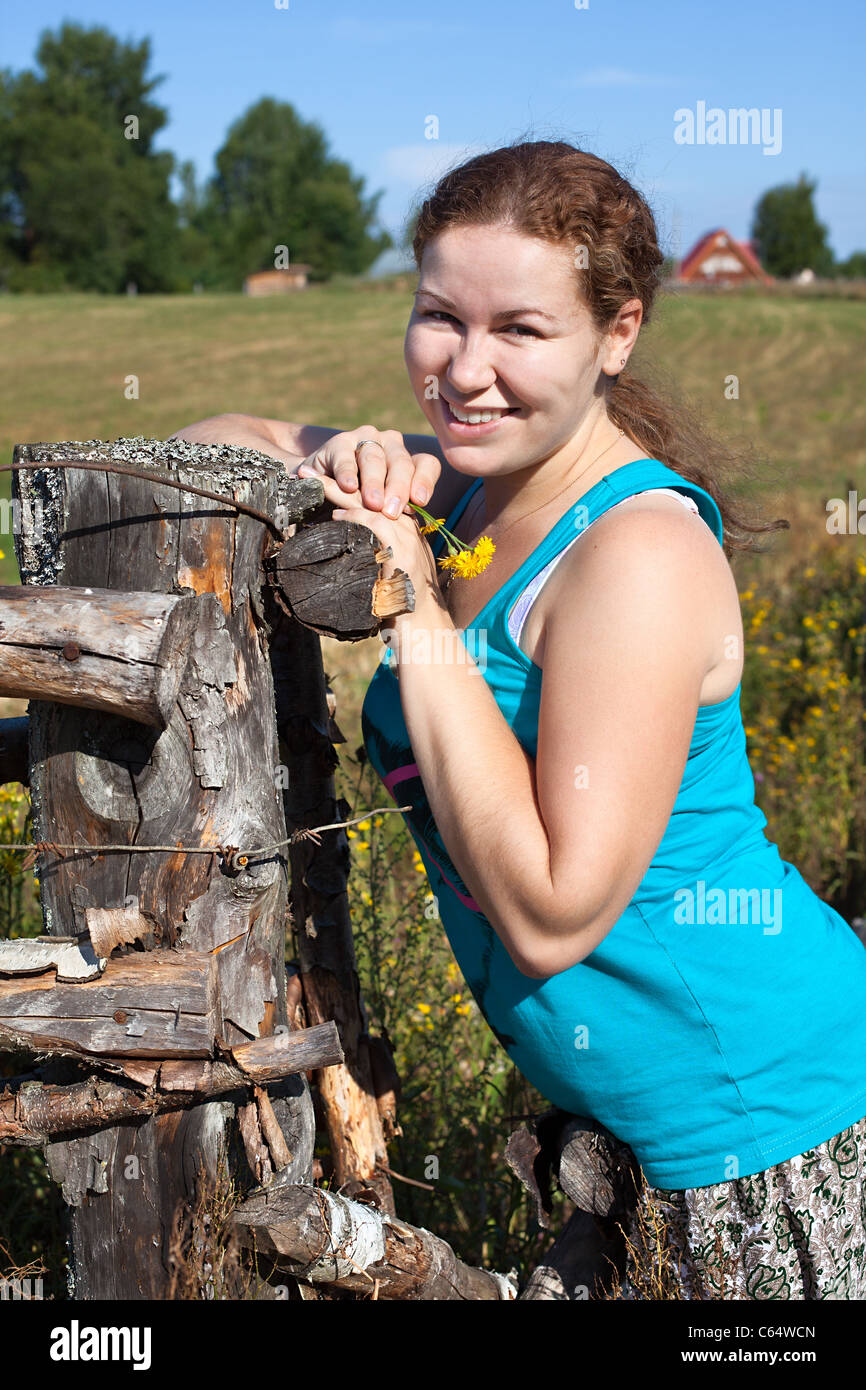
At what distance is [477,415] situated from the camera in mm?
1752

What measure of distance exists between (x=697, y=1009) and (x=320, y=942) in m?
0.82

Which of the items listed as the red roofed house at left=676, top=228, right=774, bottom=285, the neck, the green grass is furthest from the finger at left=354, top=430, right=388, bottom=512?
the red roofed house at left=676, top=228, right=774, bottom=285

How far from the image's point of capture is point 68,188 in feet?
201

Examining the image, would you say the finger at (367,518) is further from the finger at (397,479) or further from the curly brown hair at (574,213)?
the curly brown hair at (574,213)

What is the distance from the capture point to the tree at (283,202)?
6369cm

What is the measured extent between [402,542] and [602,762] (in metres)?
0.53

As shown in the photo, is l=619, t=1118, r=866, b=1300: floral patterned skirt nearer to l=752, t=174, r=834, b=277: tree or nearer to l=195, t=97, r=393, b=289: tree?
l=195, t=97, r=393, b=289: tree

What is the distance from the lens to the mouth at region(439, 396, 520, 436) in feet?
5.74

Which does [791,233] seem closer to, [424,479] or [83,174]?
[83,174]

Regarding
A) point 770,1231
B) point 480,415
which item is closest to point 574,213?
point 480,415

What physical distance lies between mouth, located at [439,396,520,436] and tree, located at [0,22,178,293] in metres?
63.6

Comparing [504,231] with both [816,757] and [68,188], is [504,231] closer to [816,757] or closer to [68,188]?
[816,757]
